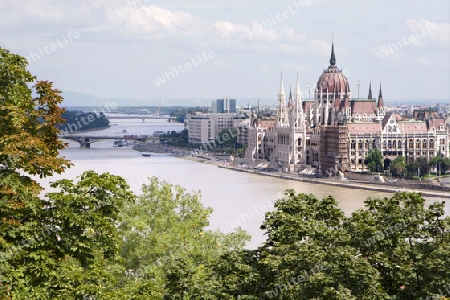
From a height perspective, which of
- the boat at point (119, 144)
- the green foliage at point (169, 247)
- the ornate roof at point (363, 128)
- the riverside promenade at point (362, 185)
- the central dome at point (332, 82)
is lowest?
the boat at point (119, 144)

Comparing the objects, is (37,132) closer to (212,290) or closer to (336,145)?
(212,290)

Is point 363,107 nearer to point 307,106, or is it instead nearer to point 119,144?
point 307,106

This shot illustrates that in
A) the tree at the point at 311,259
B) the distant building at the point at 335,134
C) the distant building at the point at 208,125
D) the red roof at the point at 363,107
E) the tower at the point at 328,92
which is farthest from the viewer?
the distant building at the point at 208,125

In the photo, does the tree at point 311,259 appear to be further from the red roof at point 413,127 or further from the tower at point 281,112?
the tower at point 281,112

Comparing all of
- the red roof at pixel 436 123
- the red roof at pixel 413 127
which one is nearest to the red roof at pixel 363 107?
the red roof at pixel 436 123

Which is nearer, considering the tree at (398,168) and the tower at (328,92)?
the tree at (398,168)

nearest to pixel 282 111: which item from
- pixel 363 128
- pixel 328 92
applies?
pixel 328 92

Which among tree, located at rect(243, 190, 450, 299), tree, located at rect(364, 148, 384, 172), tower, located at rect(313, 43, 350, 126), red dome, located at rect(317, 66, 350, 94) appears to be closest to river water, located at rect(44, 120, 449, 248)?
tree, located at rect(364, 148, 384, 172)

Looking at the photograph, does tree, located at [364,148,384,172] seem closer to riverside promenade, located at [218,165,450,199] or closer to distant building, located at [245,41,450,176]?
distant building, located at [245,41,450,176]
